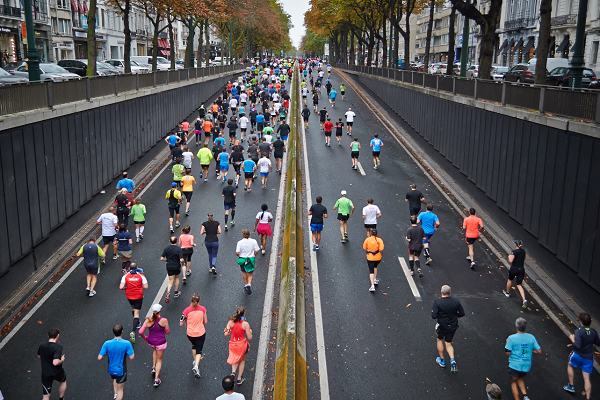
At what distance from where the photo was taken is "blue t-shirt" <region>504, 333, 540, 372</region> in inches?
366

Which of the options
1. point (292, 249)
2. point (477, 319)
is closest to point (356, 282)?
point (292, 249)

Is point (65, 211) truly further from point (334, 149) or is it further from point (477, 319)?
point (334, 149)

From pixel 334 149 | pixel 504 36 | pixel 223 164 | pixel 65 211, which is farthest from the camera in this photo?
pixel 504 36

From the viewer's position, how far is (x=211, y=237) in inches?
557

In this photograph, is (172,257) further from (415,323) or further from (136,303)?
(415,323)

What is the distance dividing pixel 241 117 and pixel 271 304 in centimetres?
1872

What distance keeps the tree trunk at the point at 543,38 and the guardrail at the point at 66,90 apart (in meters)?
16.2

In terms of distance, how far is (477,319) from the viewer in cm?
1261

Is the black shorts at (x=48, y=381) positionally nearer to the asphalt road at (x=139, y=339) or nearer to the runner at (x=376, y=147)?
the asphalt road at (x=139, y=339)

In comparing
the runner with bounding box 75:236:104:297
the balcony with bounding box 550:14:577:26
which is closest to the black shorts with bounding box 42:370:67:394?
the runner with bounding box 75:236:104:297

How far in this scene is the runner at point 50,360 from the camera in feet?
29.1

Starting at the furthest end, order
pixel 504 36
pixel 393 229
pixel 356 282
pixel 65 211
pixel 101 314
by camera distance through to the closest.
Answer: pixel 504 36, pixel 393 229, pixel 65 211, pixel 356 282, pixel 101 314

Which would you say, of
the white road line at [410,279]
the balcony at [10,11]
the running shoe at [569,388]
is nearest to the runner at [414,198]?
the white road line at [410,279]

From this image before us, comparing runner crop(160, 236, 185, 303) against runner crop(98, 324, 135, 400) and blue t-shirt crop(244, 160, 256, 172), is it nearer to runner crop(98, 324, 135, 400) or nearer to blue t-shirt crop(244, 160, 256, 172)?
runner crop(98, 324, 135, 400)
